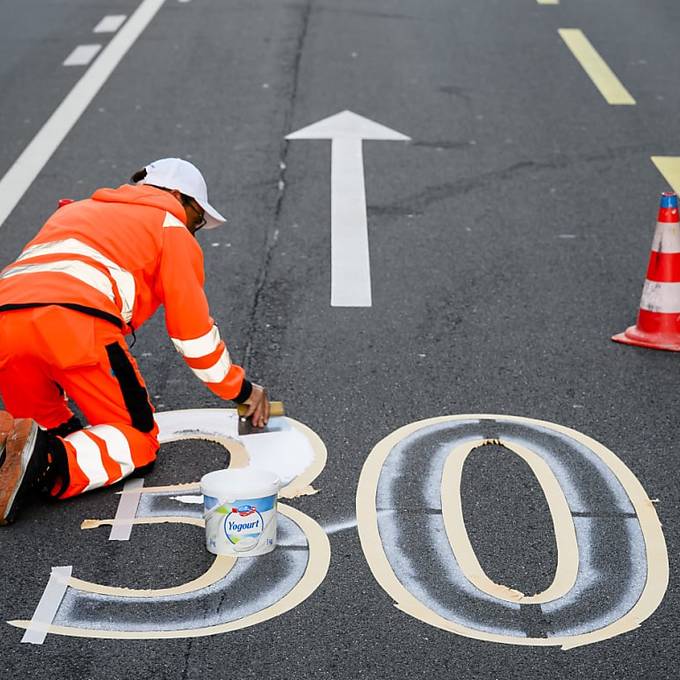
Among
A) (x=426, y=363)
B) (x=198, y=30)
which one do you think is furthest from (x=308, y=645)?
(x=198, y=30)

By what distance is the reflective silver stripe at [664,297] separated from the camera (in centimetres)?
700

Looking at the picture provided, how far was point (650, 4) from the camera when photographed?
15.8 meters

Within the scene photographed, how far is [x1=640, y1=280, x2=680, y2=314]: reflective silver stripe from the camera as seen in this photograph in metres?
7.00

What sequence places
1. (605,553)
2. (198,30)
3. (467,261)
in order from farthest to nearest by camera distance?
(198,30)
(467,261)
(605,553)

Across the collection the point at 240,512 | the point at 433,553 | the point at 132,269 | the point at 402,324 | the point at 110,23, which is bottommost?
the point at 110,23

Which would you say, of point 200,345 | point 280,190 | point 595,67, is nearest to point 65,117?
point 280,190

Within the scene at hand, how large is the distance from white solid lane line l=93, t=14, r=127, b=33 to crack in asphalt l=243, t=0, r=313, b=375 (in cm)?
214

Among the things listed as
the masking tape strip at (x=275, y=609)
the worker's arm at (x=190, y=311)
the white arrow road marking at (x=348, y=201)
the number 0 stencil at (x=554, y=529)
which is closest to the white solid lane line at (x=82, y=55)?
the white arrow road marking at (x=348, y=201)

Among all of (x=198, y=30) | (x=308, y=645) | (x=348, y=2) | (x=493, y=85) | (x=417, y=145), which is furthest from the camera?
(x=348, y=2)

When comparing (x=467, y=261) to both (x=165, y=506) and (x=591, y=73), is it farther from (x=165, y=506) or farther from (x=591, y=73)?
(x=591, y=73)

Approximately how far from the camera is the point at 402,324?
728 centimetres

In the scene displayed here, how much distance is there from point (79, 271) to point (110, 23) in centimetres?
1006

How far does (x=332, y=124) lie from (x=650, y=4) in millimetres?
6678

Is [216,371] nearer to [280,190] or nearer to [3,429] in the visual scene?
[3,429]
